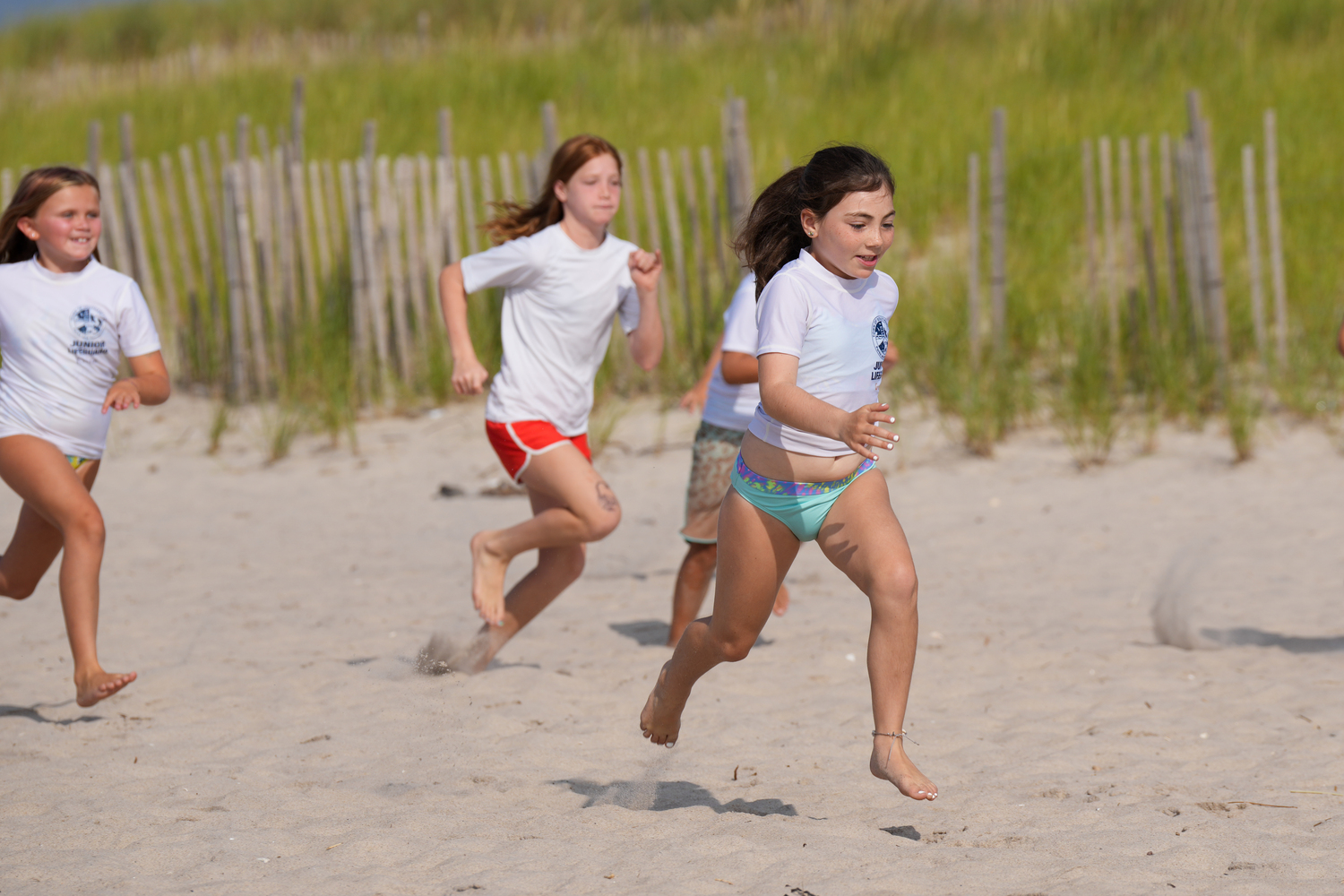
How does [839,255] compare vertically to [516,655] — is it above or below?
above

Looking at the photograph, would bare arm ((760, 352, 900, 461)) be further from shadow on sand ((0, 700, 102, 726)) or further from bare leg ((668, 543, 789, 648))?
shadow on sand ((0, 700, 102, 726))

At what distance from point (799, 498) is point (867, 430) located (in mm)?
433

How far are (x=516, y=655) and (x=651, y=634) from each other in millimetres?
545

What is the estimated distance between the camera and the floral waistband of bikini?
118 inches

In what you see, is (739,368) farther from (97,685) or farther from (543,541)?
(97,685)

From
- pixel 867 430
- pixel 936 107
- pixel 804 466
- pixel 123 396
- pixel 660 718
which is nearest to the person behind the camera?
pixel 867 430

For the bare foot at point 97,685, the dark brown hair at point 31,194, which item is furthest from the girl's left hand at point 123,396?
the bare foot at point 97,685

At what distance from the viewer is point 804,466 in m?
2.98

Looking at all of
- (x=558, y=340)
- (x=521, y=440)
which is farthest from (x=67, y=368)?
(x=558, y=340)

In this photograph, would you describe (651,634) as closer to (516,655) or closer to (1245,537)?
(516,655)

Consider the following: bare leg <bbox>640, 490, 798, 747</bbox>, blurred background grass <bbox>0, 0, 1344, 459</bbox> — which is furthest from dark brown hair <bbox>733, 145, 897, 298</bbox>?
blurred background grass <bbox>0, 0, 1344, 459</bbox>

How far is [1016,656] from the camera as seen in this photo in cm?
473

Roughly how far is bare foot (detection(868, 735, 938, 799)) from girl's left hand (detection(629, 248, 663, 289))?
1.68 meters

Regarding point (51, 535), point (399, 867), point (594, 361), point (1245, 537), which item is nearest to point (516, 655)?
point (594, 361)
